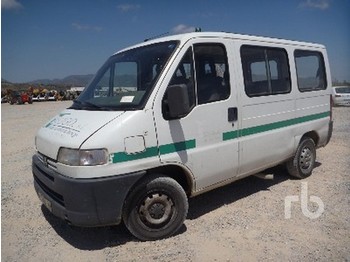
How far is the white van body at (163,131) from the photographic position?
133 inches

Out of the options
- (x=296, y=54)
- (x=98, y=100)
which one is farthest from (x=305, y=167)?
(x=98, y=100)

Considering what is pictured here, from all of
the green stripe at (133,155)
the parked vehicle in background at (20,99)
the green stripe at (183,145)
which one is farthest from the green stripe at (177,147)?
the parked vehicle in background at (20,99)

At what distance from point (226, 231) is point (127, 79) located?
227 centimetres

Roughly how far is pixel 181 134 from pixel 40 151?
172 cm

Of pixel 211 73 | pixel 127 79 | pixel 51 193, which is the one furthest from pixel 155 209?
pixel 211 73

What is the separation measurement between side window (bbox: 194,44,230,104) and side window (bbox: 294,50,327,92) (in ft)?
6.26

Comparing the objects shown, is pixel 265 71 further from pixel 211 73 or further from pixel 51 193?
pixel 51 193

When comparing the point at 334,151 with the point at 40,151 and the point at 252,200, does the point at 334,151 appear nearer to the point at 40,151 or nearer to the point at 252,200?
the point at 252,200

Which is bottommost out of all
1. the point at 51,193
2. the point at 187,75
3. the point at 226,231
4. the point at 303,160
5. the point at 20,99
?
the point at 226,231

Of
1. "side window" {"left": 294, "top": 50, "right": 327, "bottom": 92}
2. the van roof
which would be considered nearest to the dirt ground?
"side window" {"left": 294, "top": 50, "right": 327, "bottom": 92}

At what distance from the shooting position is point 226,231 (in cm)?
406

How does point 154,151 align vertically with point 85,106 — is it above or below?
below

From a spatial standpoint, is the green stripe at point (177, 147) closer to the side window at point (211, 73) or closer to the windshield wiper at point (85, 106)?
the side window at point (211, 73)

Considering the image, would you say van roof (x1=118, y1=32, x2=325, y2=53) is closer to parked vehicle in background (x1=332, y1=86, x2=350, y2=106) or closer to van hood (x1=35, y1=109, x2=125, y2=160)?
van hood (x1=35, y1=109, x2=125, y2=160)
